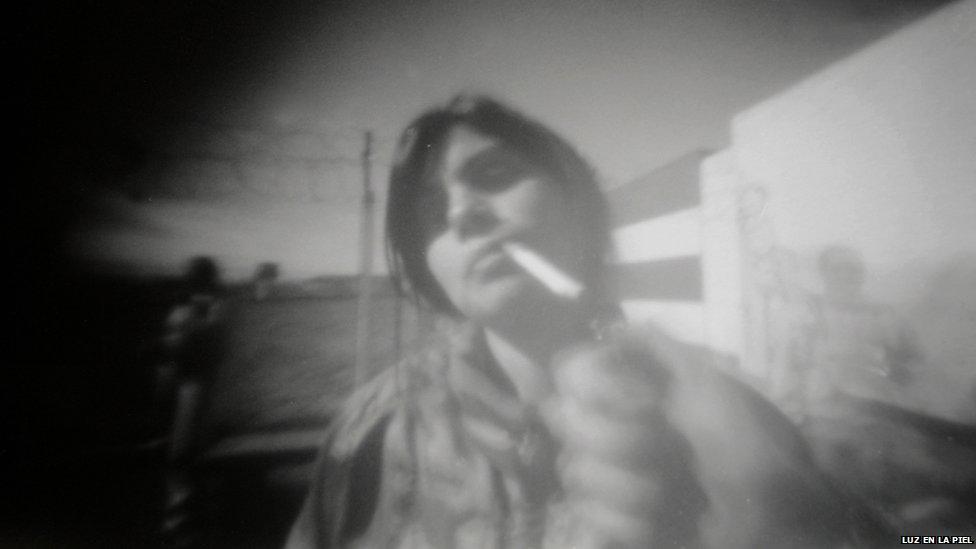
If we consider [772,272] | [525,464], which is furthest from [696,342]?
[525,464]

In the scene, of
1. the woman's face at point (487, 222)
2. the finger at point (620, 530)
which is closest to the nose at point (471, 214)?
the woman's face at point (487, 222)

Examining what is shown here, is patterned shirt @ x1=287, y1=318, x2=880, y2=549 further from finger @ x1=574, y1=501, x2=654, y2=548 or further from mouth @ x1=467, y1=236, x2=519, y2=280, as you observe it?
mouth @ x1=467, y1=236, x2=519, y2=280

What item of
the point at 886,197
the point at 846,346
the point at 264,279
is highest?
the point at 886,197

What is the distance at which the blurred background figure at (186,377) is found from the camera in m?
0.81

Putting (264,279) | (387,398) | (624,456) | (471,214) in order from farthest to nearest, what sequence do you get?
(264,279)
(387,398)
(471,214)
(624,456)

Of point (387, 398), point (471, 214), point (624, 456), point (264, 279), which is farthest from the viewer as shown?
point (264, 279)

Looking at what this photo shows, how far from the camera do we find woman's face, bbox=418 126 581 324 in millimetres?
578

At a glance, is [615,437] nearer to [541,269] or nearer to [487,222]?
[541,269]

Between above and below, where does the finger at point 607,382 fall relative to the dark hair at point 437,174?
below

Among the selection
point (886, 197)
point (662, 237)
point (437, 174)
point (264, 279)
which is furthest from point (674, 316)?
point (264, 279)

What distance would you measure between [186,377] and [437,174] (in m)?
0.78

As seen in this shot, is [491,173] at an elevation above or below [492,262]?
above

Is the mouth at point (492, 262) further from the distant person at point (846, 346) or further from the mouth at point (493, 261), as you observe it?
the distant person at point (846, 346)

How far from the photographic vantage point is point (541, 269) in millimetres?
580
